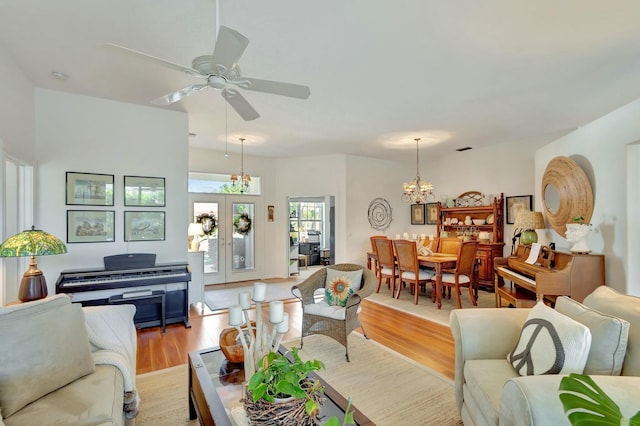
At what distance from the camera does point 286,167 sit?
7.09 metres

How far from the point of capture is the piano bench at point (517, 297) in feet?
11.8

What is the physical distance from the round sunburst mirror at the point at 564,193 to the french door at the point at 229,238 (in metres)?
5.33

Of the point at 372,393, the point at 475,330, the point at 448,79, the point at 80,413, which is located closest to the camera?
the point at 80,413

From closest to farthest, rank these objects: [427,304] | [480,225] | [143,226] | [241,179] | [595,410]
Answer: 1. [595,410]
2. [143,226]
3. [427,304]
4. [241,179]
5. [480,225]

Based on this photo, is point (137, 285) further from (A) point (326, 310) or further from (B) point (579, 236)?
(B) point (579, 236)

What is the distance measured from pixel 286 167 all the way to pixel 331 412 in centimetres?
600

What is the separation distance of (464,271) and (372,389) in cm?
294

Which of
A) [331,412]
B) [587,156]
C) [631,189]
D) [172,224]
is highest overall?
[587,156]

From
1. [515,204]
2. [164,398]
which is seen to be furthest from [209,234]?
[515,204]

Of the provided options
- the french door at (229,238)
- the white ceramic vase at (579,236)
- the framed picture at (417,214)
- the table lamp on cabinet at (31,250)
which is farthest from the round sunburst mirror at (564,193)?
the table lamp on cabinet at (31,250)

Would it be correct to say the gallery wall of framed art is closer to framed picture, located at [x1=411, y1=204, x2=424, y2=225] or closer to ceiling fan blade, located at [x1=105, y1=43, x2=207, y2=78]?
ceiling fan blade, located at [x1=105, y1=43, x2=207, y2=78]

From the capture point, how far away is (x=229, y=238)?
6594mm

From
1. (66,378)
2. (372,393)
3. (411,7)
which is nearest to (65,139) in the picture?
(66,378)

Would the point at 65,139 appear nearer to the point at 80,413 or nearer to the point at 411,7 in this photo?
the point at 80,413
